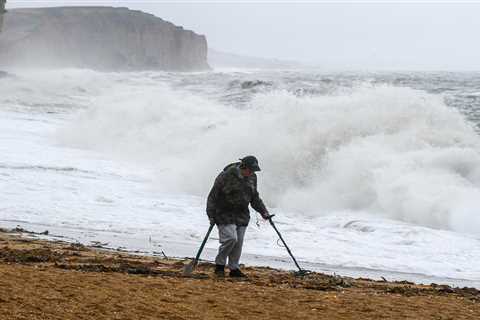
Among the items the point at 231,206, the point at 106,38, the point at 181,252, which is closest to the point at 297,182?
the point at 181,252

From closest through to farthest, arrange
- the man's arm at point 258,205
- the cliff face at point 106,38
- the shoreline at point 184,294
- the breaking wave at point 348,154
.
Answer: the shoreline at point 184,294 < the man's arm at point 258,205 < the breaking wave at point 348,154 < the cliff face at point 106,38

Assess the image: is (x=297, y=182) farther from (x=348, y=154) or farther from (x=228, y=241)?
(x=228, y=241)

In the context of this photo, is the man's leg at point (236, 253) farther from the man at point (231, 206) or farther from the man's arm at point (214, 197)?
the man's arm at point (214, 197)

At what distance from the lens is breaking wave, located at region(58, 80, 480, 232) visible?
53.2 feet

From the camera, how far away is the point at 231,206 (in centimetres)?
903

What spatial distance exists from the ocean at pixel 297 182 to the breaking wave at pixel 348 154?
0.04 metres

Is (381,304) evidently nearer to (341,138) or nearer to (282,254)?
(282,254)

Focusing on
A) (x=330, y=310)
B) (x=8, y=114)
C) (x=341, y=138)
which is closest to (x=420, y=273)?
(x=330, y=310)

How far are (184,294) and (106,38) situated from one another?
117 metres

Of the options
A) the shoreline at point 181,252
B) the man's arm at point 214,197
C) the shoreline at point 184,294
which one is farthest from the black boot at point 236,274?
the shoreline at point 181,252

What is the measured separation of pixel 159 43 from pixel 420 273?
115m

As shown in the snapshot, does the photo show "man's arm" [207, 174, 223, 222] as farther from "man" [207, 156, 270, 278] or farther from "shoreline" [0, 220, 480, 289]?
"shoreline" [0, 220, 480, 289]

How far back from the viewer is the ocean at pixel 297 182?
12227 millimetres

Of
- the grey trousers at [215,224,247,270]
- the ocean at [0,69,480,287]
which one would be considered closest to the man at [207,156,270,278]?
the grey trousers at [215,224,247,270]
